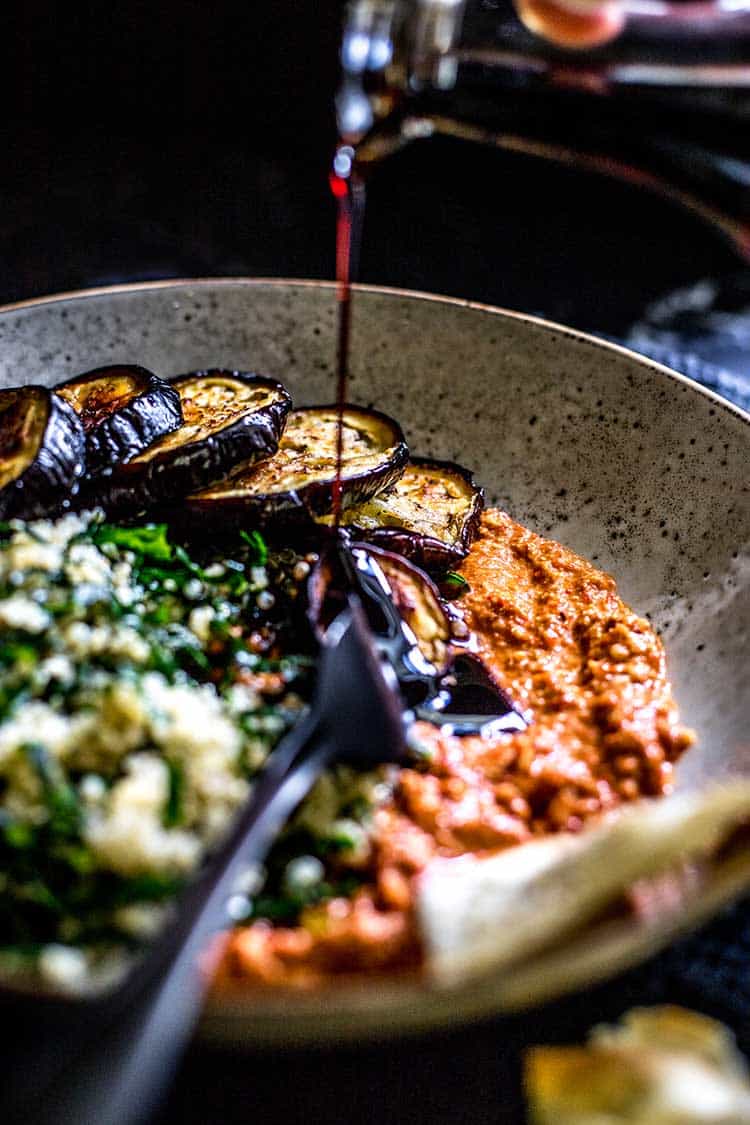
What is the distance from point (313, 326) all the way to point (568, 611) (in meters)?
1.32

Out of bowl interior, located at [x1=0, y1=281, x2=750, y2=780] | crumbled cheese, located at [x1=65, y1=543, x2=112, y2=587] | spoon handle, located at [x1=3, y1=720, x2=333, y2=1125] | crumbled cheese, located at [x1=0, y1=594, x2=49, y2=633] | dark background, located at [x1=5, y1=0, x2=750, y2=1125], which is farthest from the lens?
dark background, located at [x1=5, y1=0, x2=750, y2=1125]

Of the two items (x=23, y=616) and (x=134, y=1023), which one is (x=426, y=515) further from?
(x=134, y=1023)

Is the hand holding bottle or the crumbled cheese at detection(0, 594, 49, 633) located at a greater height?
the hand holding bottle

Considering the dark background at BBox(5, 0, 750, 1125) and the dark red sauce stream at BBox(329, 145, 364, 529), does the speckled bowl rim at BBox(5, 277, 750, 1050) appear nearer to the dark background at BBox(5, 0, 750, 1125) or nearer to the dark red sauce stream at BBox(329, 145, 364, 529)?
the dark red sauce stream at BBox(329, 145, 364, 529)

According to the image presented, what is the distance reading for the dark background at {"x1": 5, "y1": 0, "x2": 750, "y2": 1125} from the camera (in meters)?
4.77

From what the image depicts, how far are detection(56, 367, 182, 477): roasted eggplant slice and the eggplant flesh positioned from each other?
22.6 inches

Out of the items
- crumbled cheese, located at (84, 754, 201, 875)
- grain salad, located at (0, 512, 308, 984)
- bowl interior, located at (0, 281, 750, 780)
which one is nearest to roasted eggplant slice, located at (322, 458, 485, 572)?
bowl interior, located at (0, 281, 750, 780)

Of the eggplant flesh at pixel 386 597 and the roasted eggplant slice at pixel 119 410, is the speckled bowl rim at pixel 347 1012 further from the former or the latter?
the roasted eggplant slice at pixel 119 410

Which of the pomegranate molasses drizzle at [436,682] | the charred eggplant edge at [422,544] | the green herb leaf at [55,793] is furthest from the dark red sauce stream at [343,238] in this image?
the green herb leaf at [55,793]

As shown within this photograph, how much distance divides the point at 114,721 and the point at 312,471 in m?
1.03

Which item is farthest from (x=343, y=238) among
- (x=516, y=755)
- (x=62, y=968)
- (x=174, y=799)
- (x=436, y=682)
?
(x=62, y=968)

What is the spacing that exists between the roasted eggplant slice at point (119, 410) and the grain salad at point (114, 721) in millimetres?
191

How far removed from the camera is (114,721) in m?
1.92

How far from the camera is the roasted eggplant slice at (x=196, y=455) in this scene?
2572mm
